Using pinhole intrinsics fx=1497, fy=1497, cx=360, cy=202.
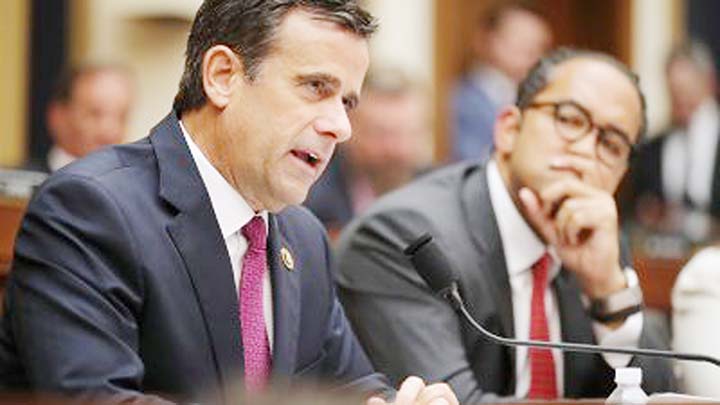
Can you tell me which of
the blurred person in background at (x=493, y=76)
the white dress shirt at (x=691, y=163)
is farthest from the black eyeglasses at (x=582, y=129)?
the white dress shirt at (x=691, y=163)

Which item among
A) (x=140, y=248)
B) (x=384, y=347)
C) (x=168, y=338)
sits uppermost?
(x=140, y=248)

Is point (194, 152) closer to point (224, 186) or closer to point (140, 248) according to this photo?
point (224, 186)

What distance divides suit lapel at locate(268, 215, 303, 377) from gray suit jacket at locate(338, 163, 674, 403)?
1.58 ft

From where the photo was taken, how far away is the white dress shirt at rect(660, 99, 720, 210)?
290 inches

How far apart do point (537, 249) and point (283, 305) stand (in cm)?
92

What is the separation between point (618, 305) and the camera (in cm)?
326

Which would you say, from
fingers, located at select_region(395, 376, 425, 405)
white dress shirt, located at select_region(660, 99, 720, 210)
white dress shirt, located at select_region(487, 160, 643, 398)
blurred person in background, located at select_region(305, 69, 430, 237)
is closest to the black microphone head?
fingers, located at select_region(395, 376, 425, 405)

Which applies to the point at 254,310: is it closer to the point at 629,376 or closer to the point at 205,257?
the point at 205,257

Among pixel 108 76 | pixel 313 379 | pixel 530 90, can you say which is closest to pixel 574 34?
pixel 108 76

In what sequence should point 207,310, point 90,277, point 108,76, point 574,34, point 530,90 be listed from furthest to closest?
point 574,34 → point 108,76 → point 530,90 → point 207,310 → point 90,277

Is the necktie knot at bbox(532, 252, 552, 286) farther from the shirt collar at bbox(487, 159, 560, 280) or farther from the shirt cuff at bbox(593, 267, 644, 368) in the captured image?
the shirt cuff at bbox(593, 267, 644, 368)

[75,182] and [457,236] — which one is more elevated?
[75,182]

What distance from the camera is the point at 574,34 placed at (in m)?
9.27

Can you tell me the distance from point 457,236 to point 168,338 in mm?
1019
